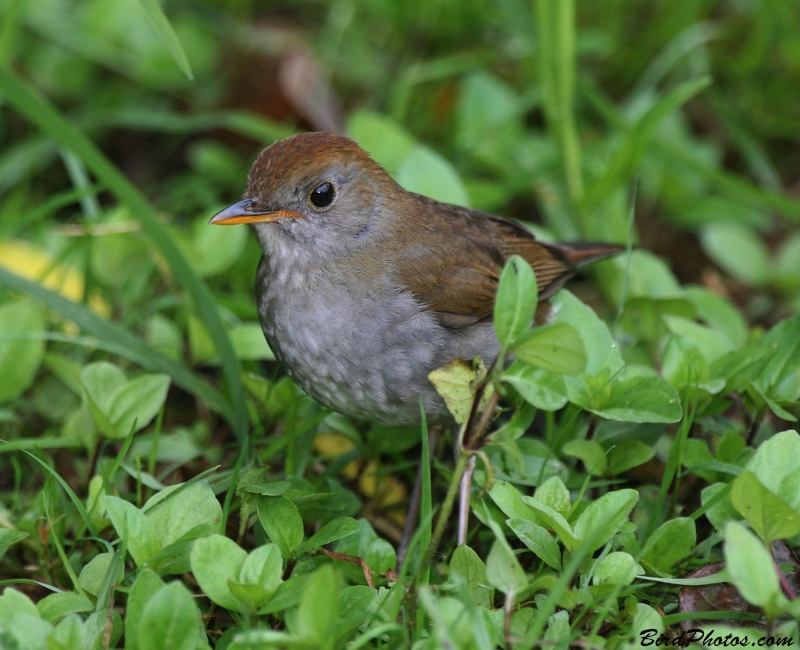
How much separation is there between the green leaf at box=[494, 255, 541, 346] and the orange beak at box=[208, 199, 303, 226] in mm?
1054

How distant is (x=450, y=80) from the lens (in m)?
5.41

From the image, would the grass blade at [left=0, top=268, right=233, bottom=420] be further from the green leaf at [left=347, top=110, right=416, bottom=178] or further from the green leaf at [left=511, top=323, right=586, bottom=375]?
the green leaf at [left=347, top=110, right=416, bottom=178]

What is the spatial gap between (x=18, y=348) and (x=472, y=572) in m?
1.93

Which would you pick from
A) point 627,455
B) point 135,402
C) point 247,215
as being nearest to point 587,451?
point 627,455

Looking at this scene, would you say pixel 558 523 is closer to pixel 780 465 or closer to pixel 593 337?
pixel 780 465

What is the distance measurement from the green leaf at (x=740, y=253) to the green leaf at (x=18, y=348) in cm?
311

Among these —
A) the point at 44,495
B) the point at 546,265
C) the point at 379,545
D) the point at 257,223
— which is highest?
the point at 257,223

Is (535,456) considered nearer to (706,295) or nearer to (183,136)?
(706,295)

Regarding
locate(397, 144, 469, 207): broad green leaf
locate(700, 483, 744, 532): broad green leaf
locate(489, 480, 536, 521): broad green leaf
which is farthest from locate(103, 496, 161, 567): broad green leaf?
locate(397, 144, 469, 207): broad green leaf

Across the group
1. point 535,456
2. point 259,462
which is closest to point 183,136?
point 259,462

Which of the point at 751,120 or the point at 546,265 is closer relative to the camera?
the point at 546,265

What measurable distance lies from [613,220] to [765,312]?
0.86 metres

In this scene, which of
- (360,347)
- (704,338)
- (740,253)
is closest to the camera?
(360,347)

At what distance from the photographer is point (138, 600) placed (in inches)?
86.6
